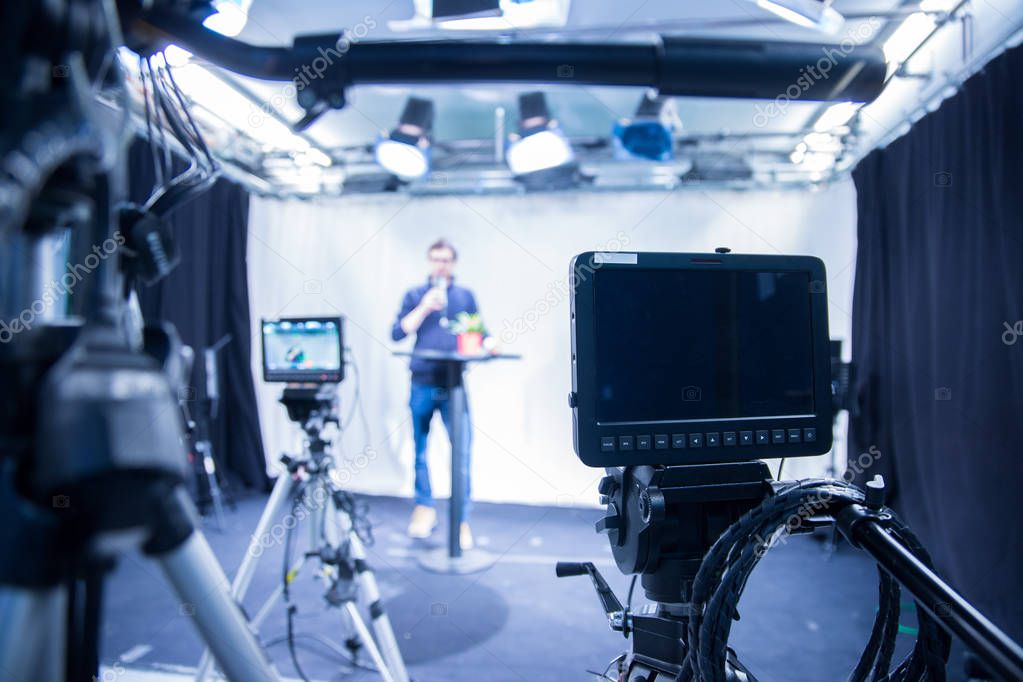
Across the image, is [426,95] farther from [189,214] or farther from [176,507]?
[176,507]

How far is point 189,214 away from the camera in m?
3.75

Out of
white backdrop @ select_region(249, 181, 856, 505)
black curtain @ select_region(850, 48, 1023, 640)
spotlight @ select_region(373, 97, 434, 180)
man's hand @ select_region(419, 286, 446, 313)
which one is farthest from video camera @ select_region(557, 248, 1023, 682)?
white backdrop @ select_region(249, 181, 856, 505)

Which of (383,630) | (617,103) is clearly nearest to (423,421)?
(383,630)

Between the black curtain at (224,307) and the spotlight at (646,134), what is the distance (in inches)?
121

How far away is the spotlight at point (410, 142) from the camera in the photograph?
322 centimetres

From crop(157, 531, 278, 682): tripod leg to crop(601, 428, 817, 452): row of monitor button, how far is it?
0.46 meters

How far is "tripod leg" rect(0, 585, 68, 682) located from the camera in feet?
0.92

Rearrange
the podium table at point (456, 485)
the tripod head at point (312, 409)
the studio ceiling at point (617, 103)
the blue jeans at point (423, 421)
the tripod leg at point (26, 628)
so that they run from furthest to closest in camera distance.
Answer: the blue jeans at point (423, 421) < the podium table at point (456, 485) < the studio ceiling at point (617, 103) < the tripod head at point (312, 409) < the tripod leg at point (26, 628)

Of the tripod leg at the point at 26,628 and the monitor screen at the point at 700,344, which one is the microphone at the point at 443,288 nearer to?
the monitor screen at the point at 700,344

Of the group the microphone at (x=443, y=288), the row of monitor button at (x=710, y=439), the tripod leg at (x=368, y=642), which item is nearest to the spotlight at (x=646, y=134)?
the microphone at (x=443, y=288)

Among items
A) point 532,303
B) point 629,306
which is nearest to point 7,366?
point 629,306

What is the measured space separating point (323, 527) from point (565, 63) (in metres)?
1.79

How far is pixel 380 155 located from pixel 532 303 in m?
1.69

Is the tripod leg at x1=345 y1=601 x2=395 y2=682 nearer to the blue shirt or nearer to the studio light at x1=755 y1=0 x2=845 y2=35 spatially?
the blue shirt
